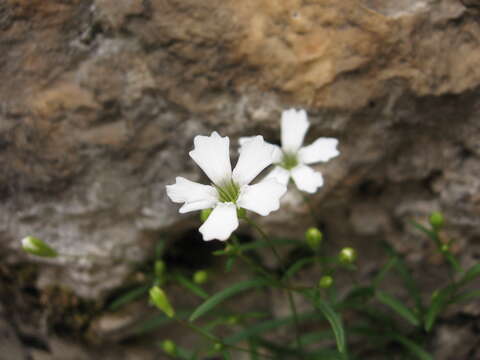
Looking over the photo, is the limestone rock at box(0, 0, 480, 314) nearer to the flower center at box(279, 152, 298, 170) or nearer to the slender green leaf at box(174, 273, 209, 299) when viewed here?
the flower center at box(279, 152, 298, 170)

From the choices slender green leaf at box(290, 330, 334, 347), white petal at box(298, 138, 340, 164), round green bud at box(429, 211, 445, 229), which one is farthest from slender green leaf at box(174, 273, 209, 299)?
round green bud at box(429, 211, 445, 229)

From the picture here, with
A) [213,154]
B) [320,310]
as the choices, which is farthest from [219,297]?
[213,154]

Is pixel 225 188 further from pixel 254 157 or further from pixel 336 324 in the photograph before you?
pixel 336 324

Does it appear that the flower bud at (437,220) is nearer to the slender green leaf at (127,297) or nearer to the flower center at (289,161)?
the flower center at (289,161)

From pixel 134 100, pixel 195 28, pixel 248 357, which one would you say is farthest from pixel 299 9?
pixel 248 357

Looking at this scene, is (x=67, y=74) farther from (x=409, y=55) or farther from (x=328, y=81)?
(x=409, y=55)

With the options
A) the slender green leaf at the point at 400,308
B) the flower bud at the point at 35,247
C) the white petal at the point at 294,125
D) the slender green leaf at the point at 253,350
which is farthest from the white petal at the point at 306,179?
the flower bud at the point at 35,247
